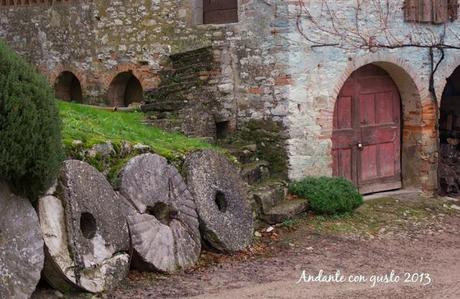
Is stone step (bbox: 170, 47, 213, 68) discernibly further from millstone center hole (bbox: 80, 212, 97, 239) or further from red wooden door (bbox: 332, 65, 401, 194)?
millstone center hole (bbox: 80, 212, 97, 239)

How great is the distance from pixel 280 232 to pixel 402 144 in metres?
3.58

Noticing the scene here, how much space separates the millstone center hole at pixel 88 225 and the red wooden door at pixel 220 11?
4.74 metres

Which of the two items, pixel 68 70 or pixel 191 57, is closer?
pixel 191 57

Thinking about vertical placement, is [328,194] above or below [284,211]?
above

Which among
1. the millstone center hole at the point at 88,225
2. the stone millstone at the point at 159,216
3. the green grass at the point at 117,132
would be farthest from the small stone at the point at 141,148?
the millstone center hole at the point at 88,225

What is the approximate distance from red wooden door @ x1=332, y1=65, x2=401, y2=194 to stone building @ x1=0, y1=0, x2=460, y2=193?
0.02 meters

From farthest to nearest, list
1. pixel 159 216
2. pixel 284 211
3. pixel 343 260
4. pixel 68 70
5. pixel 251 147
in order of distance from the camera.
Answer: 1. pixel 68 70
2. pixel 251 147
3. pixel 284 211
4. pixel 343 260
5. pixel 159 216

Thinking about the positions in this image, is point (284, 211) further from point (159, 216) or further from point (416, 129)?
point (416, 129)

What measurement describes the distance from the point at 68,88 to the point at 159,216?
19.2ft

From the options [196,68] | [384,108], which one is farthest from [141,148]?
[384,108]

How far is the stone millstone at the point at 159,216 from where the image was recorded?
22.4ft

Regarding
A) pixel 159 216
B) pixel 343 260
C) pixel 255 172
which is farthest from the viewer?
pixel 255 172

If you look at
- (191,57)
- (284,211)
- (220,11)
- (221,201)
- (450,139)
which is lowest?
(284,211)

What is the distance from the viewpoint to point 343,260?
7.87 meters
